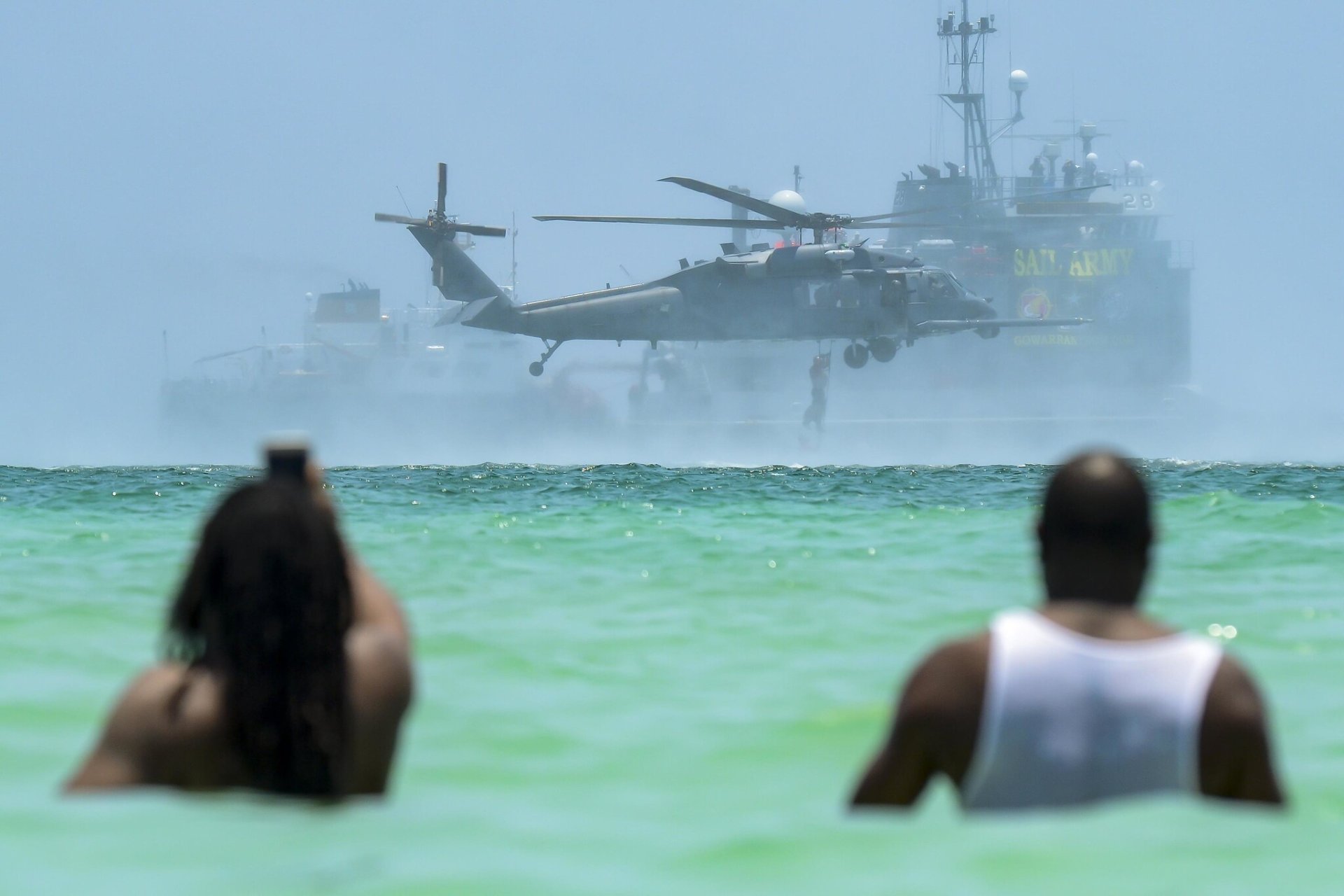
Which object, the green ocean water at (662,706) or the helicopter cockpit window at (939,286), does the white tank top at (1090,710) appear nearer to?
the green ocean water at (662,706)

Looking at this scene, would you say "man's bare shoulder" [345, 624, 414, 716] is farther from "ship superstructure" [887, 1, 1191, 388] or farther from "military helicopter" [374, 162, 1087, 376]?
"ship superstructure" [887, 1, 1191, 388]

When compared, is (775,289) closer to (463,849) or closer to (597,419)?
(463,849)

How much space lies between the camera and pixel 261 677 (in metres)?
3.10

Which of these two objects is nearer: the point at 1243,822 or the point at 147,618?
the point at 1243,822

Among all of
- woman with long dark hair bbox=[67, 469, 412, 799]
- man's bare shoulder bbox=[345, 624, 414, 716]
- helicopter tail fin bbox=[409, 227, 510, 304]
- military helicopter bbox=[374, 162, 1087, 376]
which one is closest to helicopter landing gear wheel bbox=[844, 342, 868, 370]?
military helicopter bbox=[374, 162, 1087, 376]

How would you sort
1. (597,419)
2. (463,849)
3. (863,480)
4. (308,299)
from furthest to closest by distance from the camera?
(308,299), (597,419), (863,480), (463,849)

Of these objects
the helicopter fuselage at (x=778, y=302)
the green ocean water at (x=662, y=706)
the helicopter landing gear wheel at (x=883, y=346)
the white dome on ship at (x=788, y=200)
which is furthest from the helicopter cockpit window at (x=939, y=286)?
the white dome on ship at (x=788, y=200)

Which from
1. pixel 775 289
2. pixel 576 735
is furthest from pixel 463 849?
pixel 775 289

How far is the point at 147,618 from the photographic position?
933cm

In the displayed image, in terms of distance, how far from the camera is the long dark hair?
3.08 m

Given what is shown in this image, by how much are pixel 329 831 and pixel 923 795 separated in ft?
4.09

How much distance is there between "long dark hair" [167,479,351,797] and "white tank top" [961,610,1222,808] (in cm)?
130

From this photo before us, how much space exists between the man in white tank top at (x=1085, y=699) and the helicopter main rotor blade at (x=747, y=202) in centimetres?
2680

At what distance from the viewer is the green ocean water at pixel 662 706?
3.21 meters
